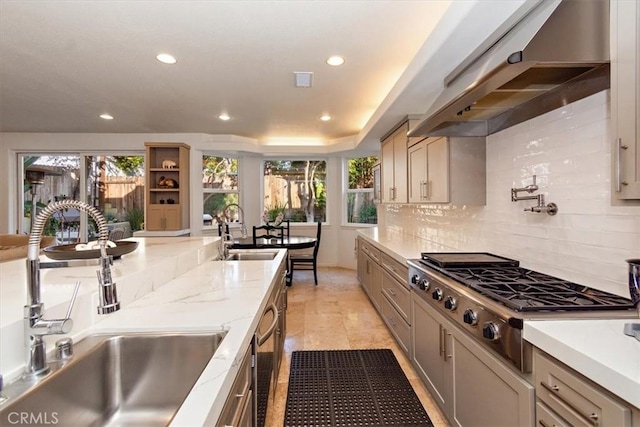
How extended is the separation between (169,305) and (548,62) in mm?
1877

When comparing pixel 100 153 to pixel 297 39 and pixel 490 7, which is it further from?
pixel 490 7

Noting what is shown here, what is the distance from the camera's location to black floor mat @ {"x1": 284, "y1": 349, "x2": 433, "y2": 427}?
193cm

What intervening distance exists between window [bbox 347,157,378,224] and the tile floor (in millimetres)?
1665

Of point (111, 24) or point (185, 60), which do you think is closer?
point (111, 24)

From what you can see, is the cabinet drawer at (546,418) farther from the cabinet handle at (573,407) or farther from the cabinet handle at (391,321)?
the cabinet handle at (391,321)

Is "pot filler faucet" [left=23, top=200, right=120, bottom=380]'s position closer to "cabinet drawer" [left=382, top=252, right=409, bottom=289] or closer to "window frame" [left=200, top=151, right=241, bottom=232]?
"cabinet drawer" [left=382, top=252, right=409, bottom=289]

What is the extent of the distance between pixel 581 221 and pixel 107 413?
219cm

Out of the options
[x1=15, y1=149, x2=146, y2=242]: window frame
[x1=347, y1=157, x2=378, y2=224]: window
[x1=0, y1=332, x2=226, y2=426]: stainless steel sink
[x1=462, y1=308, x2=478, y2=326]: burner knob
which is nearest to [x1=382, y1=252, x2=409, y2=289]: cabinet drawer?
[x1=462, y1=308, x2=478, y2=326]: burner knob

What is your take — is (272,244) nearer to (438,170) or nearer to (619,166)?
(438,170)

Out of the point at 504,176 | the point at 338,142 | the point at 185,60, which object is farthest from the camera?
the point at 338,142

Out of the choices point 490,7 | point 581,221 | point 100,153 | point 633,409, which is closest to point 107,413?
point 633,409

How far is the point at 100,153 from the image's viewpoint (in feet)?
18.3

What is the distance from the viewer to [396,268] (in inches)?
110

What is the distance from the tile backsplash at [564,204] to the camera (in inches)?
56.6
